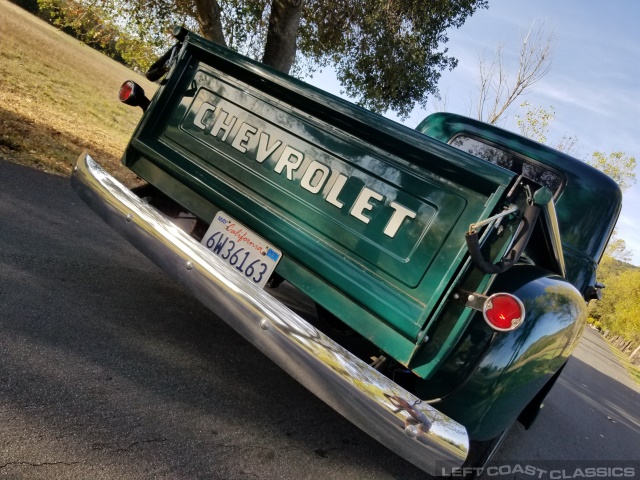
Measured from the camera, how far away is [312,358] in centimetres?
226

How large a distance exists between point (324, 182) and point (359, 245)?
1.41ft

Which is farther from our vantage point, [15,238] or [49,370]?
[15,238]

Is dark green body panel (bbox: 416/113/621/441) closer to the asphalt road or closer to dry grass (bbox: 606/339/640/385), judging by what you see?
the asphalt road

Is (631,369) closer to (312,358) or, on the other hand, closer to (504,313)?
(504,313)

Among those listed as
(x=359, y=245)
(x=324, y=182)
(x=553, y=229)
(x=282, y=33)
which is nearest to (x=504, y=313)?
(x=553, y=229)

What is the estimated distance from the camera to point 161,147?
3.51 metres

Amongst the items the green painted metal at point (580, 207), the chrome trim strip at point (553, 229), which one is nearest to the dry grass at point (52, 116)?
the green painted metal at point (580, 207)

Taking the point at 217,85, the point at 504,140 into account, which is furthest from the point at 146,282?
the point at 504,140

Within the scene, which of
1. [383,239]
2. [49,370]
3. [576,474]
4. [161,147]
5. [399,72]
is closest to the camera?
[49,370]

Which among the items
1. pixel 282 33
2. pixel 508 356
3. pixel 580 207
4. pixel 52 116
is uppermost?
pixel 282 33

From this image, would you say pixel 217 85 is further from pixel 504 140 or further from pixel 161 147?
pixel 504 140

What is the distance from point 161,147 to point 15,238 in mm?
1327

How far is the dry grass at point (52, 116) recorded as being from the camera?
675cm

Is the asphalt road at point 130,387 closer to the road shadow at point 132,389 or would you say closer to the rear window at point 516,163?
the road shadow at point 132,389
